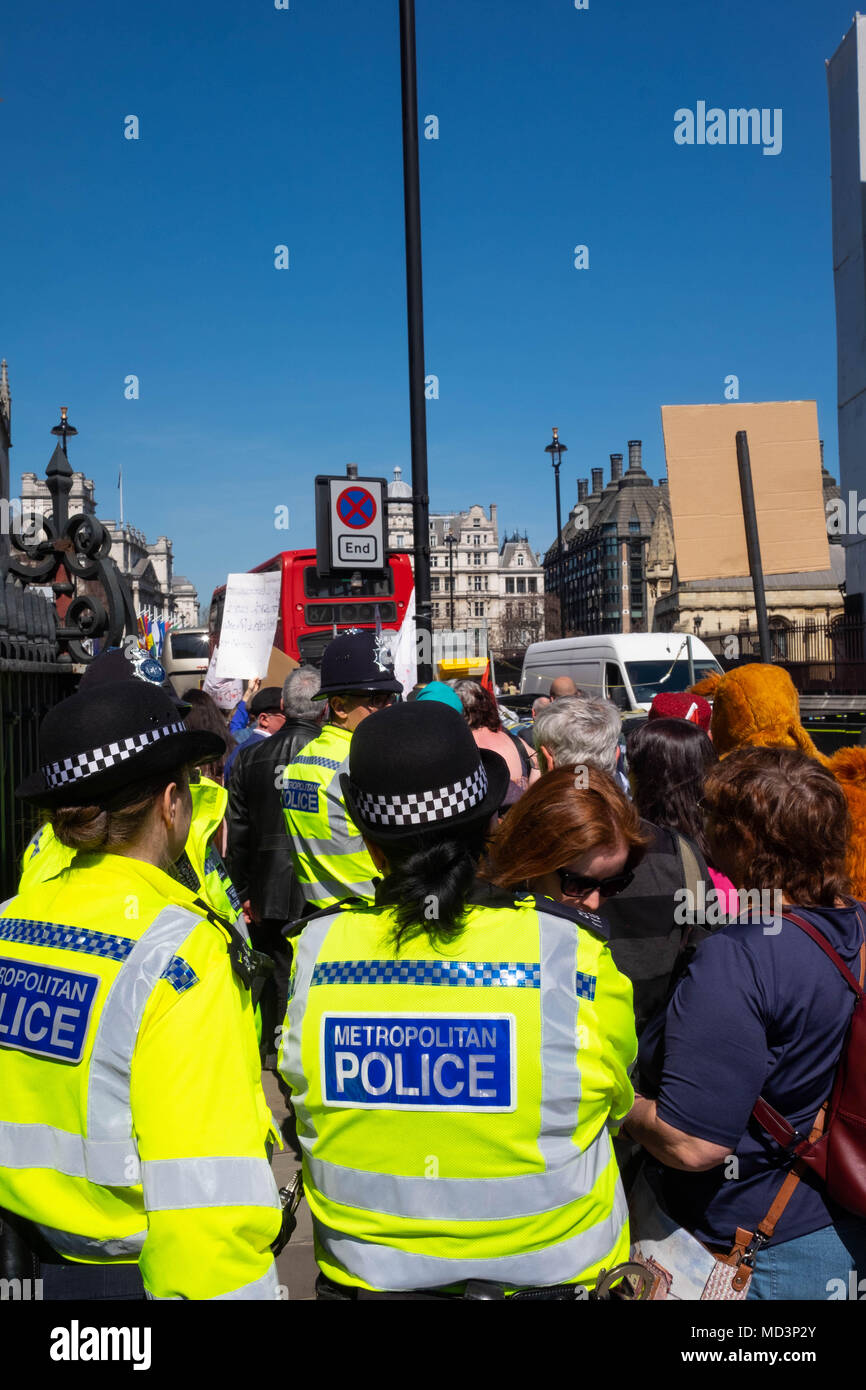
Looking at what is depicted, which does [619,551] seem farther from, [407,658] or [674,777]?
[674,777]

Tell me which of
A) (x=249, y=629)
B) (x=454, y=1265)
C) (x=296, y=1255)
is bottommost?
(x=296, y=1255)

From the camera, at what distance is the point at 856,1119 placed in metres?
2.08

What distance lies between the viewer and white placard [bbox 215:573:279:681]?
7.70 m

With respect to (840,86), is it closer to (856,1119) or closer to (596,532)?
(856,1119)

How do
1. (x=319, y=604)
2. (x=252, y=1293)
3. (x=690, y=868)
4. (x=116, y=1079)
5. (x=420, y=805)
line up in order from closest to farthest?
(x=252, y=1293)
(x=116, y=1079)
(x=420, y=805)
(x=690, y=868)
(x=319, y=604)

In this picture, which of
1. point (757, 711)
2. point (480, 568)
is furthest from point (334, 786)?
point (480, 568)

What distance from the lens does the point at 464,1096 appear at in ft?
5.97

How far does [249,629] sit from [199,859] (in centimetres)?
495

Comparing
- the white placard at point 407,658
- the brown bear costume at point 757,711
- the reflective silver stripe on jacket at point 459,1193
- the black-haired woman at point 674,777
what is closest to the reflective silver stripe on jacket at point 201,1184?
the reflective silver stripe on jacket at point 459,1193

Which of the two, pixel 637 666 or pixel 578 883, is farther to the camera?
pixel 637 666

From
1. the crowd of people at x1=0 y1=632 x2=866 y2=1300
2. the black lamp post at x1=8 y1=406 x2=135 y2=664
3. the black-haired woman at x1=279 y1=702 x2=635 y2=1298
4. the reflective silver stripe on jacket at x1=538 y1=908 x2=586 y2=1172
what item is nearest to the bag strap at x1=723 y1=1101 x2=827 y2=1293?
the crowd of people at x1=0 y1=632 x2=866 y2=1300

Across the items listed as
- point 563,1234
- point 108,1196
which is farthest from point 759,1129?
point 108,1196
